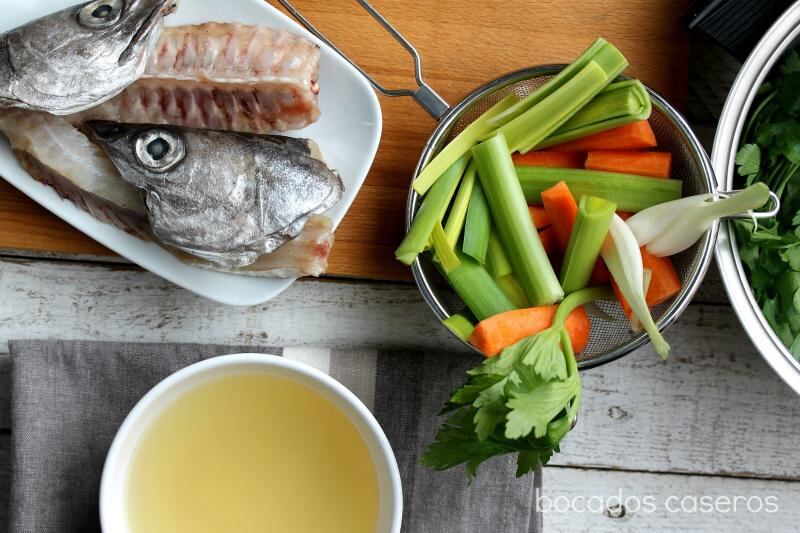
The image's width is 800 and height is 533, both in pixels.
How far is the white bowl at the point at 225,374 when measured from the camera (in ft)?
3.92

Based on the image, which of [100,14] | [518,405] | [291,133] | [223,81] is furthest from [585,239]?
[100,14]

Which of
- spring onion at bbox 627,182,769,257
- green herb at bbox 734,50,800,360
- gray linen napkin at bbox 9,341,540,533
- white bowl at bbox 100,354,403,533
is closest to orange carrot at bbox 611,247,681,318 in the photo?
spring onion at bbox 627,182,769,257

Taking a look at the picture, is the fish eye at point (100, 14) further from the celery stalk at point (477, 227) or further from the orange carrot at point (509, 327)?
the orange carrot at point (509, 327)

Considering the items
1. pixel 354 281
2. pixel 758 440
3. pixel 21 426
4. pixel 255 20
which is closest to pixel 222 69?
pixel 255 20

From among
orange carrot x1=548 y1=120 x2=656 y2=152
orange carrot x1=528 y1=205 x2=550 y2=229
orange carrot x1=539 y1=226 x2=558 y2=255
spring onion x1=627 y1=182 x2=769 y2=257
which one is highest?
orange carrot x1=548 y1=120 x2=656 y2=152

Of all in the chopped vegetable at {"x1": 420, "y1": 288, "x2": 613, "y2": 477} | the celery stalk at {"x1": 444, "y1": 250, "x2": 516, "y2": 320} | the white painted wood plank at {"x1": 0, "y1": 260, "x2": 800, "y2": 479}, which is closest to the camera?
the chopped vegetable at {"x1": 420, "y1": 288, "x2": 613, "y2": 477}

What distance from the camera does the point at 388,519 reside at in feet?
4.14

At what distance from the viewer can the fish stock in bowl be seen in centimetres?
132

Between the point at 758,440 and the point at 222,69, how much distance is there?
3.88ft

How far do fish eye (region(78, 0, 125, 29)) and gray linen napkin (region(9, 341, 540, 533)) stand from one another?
54cm

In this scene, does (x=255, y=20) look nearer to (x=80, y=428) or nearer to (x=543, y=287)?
(x=543, y=287)

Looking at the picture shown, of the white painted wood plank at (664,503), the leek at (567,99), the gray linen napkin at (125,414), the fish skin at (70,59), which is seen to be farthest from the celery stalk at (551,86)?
the white painted wood plank at (664,503)

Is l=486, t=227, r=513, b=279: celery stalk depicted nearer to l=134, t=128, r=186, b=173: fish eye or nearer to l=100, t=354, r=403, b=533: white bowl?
l=100, t=354, r=403, b=533: white bowl

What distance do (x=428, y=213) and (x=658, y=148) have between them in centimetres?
44
